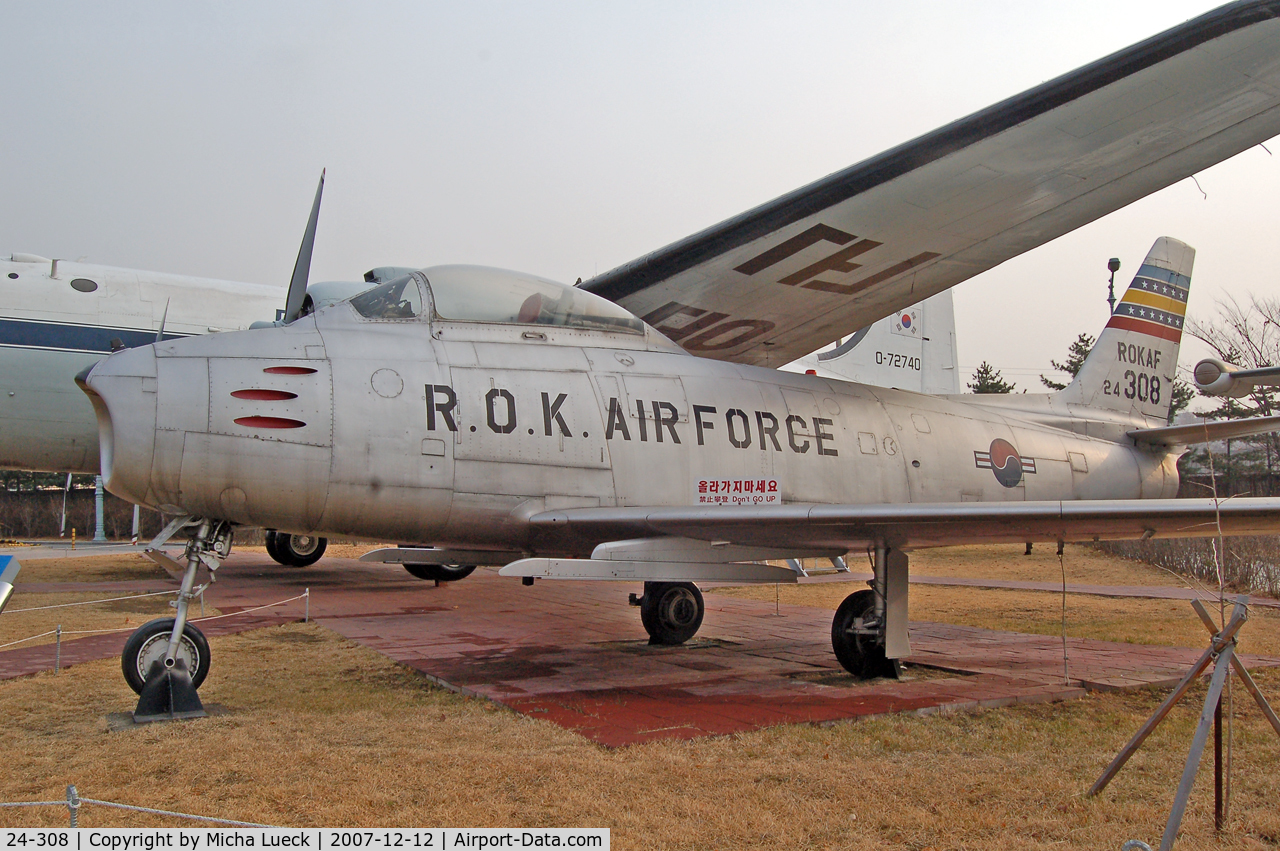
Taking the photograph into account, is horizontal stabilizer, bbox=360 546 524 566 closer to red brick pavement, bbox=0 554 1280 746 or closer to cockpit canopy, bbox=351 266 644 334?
red brick pavement, bbox=0 554 1280 746

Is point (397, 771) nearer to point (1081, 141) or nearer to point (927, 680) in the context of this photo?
point (927, 680)

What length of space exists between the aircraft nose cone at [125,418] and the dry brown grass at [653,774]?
139 cm

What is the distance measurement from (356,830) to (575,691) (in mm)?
3190

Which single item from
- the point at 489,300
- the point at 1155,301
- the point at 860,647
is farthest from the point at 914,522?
the point at 1155,301

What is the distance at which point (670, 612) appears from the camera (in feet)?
28.3

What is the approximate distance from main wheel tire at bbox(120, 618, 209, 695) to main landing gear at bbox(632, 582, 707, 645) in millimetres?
4233

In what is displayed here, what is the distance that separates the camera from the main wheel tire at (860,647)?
649 centimetres

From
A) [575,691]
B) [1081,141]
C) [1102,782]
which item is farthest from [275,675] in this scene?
[1081,141]

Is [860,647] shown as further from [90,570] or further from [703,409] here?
[90,570]

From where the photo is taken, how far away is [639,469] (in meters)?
6.20

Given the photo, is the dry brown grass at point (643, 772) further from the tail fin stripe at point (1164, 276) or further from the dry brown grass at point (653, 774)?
the tail fin stripe at point (1164, 276)

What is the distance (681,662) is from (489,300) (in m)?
3.55

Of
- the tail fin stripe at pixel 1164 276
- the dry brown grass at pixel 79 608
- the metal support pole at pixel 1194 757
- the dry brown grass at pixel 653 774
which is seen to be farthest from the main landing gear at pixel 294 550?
the metal support pole at pixel 1194 757

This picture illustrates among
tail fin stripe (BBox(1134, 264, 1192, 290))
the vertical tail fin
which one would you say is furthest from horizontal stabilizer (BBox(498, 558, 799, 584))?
tail fin stripe (BBox(1134, 264, 1192, 290))
